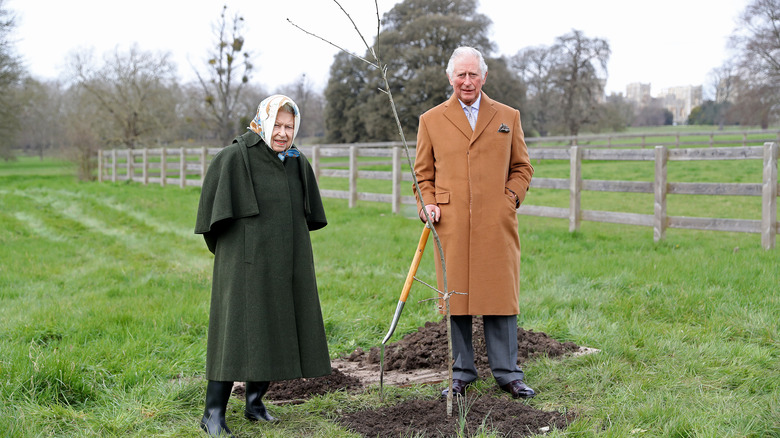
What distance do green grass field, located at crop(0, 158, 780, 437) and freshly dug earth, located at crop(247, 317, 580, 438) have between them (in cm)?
16

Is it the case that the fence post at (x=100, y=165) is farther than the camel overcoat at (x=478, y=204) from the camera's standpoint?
Yes

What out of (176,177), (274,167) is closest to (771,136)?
(176,177)

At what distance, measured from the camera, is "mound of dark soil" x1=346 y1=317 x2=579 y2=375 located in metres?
4.43

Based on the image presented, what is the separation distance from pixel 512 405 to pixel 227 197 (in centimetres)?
179

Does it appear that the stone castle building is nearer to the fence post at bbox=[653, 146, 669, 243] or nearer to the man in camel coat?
the fence post at bbox=[653, 146, 669, 243]

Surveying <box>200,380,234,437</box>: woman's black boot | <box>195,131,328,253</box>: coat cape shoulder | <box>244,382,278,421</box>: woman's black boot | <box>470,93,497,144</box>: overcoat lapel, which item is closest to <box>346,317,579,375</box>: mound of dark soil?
<box>244,382,278,421</box>: woman's black boot

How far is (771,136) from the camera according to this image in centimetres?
2564

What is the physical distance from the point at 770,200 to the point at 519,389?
592 centimetres

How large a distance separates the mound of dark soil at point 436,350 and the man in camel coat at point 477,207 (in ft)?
1.58

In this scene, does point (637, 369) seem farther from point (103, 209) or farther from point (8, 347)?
point (103, 209)

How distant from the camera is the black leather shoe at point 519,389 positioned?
370 centimetres

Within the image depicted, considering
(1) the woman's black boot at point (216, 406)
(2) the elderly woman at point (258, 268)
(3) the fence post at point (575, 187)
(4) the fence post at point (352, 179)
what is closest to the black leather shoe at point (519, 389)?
(2) the elderly woman at point (258, 268)

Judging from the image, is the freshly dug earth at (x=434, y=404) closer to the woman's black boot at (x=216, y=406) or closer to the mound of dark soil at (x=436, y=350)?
the mound of dark soil at (x=436, y=350)

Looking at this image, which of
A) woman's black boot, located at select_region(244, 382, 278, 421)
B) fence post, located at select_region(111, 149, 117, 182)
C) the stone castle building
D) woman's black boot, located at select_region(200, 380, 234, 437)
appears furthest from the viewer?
the stone castle building
